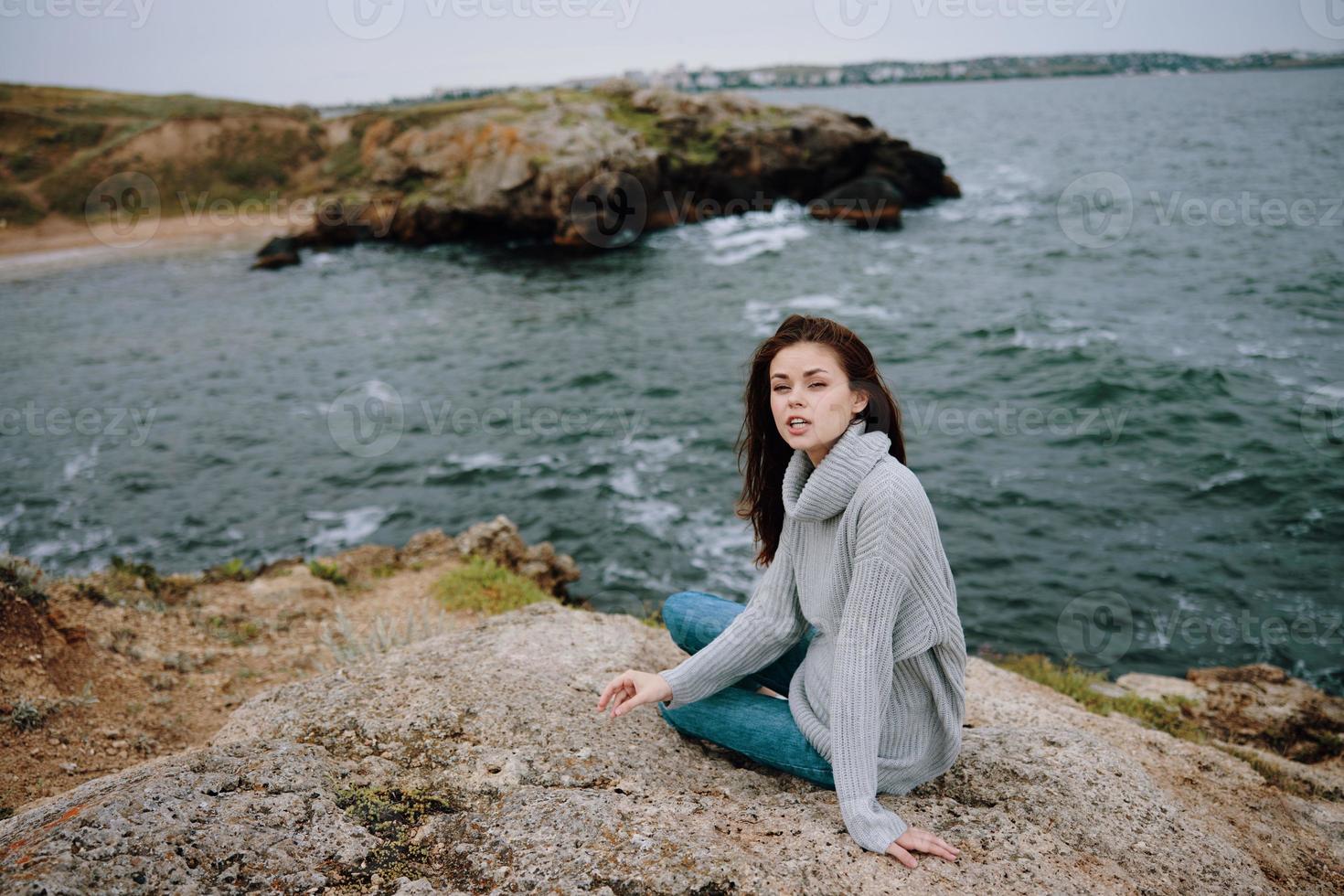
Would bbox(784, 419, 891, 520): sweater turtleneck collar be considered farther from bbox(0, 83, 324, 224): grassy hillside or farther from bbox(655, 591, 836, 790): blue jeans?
bbox(0, 83, 324, 224): grassy hillside

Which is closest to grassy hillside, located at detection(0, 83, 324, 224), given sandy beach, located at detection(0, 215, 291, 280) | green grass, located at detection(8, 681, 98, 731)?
sandy beach, located at detection(0, 215, 291, 280)

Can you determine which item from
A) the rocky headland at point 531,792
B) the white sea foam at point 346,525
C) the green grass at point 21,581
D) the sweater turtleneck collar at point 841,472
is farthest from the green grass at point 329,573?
the sweater turtleneck collar at point 841,472

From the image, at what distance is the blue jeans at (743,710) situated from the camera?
12.1ft

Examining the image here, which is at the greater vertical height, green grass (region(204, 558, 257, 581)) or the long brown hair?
the long brown hair

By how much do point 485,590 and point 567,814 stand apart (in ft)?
20.3

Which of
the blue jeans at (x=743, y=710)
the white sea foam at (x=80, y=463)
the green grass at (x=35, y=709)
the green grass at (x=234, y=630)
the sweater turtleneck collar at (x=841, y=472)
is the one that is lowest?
the white sea foam at (x=80, y=463)

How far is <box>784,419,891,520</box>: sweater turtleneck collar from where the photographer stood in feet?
11.2

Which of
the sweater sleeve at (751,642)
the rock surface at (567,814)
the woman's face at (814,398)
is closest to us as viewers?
the rock surface at (567,814)

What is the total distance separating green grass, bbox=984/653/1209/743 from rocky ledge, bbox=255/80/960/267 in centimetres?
3595

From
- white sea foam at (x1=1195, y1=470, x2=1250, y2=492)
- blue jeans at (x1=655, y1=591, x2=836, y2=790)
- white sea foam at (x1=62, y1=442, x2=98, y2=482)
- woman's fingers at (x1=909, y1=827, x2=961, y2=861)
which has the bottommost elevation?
white sea foam at (x1=1195, y1=470, x2=1250, y2=492)

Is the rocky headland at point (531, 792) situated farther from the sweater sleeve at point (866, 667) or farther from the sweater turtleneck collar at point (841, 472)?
the sweater turtleneck collar at point (841, 472)

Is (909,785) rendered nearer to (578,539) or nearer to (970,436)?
(578,539)

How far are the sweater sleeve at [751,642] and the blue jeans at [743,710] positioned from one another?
14 cm

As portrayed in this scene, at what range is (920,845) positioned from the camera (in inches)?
125
